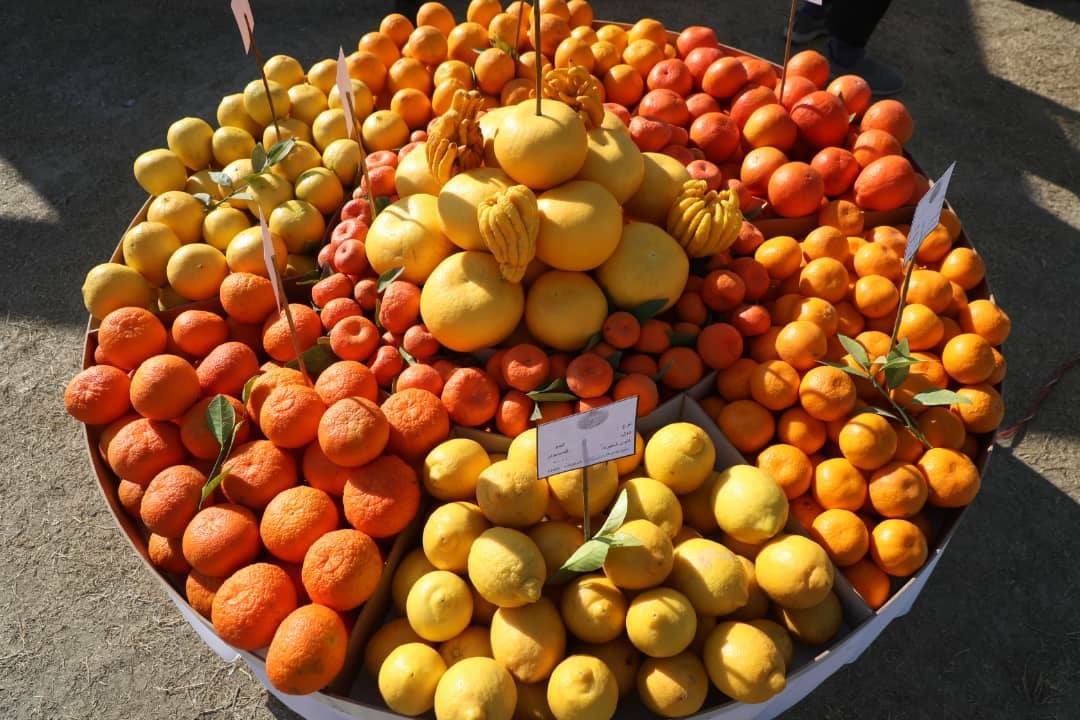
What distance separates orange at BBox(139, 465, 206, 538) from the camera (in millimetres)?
1674

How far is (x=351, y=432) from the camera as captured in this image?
5.26 feet

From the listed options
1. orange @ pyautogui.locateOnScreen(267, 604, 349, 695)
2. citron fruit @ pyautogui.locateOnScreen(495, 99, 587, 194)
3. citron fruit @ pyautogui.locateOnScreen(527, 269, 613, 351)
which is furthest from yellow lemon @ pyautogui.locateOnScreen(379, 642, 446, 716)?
citron fruit @ pyautogui.locateOnScreen(495, 99, 587, 194)

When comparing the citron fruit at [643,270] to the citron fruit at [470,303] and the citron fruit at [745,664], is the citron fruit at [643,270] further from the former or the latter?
the citron fruit at [745,664]

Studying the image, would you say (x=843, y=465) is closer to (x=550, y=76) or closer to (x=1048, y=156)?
(x=550, y=76)

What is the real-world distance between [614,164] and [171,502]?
143cm

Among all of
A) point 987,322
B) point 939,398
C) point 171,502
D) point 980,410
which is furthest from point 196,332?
point 987,322

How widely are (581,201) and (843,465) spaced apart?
960 mm

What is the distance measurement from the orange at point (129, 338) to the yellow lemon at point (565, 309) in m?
1.09

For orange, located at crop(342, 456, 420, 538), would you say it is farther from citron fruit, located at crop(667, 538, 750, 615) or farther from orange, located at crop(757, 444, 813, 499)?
orange, located at crop(757, 444, 813, 499)

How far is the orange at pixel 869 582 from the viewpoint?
1.69 metres

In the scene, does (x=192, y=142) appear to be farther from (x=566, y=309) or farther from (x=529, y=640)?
(x=529, y=640)

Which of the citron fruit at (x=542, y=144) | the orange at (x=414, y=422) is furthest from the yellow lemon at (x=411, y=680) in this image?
the citron fruit at (x=542, y=144)

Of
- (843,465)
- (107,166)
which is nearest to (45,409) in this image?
(107,166)

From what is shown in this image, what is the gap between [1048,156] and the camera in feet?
13.6
